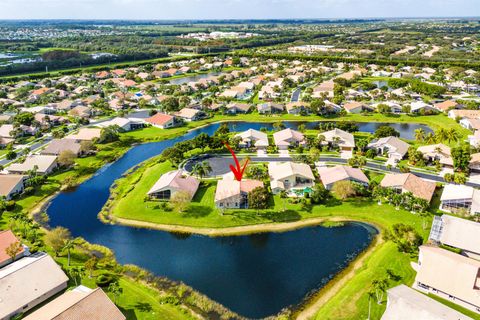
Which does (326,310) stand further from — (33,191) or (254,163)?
(33,191)

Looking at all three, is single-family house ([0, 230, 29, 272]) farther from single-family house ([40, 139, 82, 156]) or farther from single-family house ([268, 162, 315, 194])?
single-family house ([268, 162, 315, 194])

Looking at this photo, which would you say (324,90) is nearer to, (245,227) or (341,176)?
(341,176)

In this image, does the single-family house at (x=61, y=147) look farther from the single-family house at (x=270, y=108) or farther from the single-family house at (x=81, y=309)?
the single-family house at (x=270, y=108)

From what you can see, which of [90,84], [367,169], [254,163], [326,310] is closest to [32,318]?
[326,310]

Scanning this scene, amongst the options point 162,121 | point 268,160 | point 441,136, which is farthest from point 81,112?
point 441,136

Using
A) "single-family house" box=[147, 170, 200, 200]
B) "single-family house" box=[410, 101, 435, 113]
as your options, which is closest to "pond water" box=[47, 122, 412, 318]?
"single-family house" box=[147, 170, 200, 200]

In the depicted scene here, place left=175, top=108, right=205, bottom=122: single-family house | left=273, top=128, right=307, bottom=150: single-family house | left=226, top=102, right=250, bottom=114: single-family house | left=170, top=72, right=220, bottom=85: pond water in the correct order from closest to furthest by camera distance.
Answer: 1. left=273, top=128, right=307, bottom=150: single-family house
2. left=175, top=108, right=205, bottom=122: single-family house
3. left=226, top=102, right=250, bottom=114: single-family house
4. left=170, top=72, right=220, bottom=85: pond water

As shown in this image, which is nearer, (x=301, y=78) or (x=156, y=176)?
(x=156, y=176)
